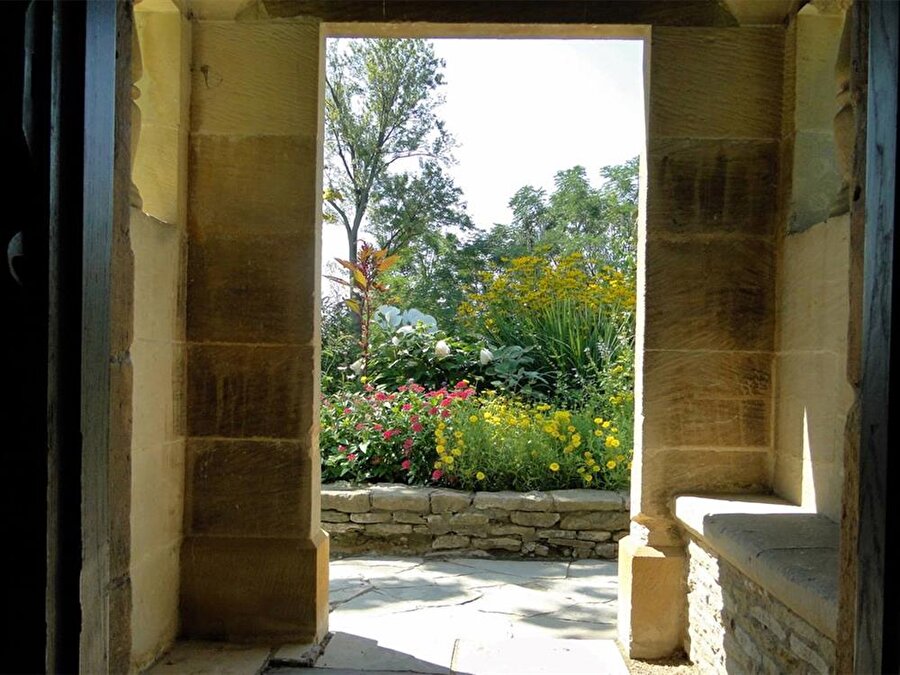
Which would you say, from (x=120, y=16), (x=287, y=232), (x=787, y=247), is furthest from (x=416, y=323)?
(x=120, y=16)

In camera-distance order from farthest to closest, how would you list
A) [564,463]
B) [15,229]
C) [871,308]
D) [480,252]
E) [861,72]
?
[480,252] < [564,463] < [861,72] < [871,308] < [15,229]

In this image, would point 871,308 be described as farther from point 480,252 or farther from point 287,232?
point 480,252

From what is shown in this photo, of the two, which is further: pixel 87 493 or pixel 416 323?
pixel 416 323

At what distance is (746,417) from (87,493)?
9.15 ft

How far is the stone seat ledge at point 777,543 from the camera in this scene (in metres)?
1.92

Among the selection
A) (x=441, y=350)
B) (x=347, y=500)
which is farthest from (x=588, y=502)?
(x=441, y=350)

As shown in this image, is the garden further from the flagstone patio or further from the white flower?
the flagstone patio

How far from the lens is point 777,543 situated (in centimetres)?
234

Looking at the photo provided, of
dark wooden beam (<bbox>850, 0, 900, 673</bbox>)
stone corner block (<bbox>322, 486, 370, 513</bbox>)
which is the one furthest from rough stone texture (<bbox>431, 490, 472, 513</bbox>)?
dark wooden beam (<bbox>850, 0, 900, 673</bbox>)

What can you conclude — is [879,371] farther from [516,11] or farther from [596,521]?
[596,521]

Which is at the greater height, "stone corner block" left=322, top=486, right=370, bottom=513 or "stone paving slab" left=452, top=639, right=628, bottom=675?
"stone corner block" left=322, top=486, right=370, bottom=513

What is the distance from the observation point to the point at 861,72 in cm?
128

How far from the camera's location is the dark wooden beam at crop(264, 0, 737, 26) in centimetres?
315

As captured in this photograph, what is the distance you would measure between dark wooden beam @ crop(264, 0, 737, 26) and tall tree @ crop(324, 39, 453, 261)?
8336 mm
